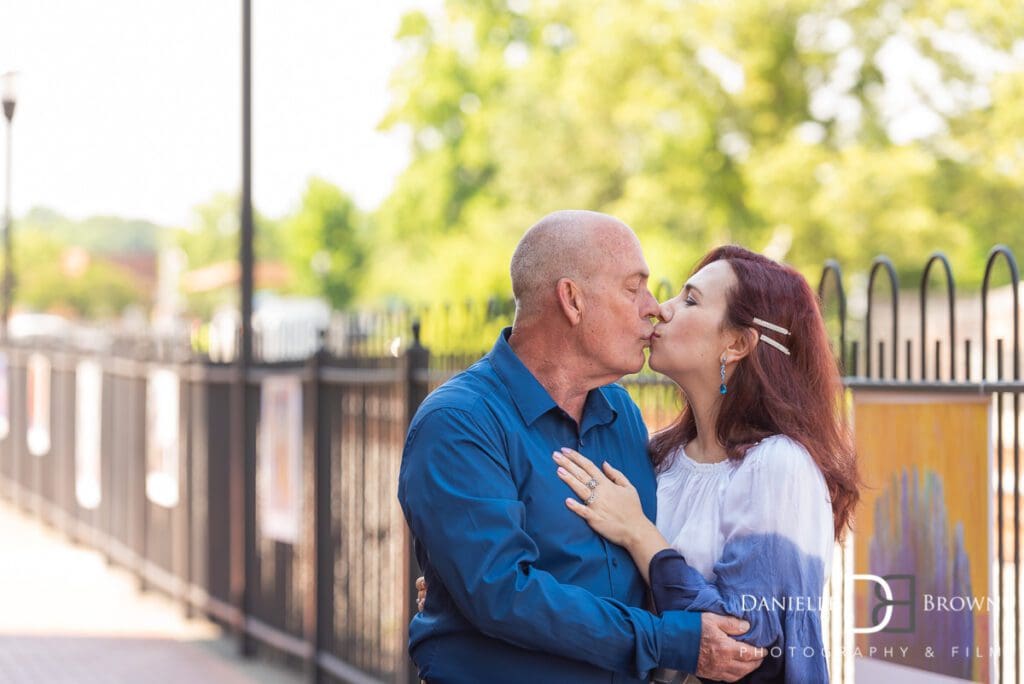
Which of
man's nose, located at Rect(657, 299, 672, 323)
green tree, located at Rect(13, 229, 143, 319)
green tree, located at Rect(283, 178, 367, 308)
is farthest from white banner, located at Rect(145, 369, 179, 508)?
green tree, located at Rect(13, 229, 143, 319)

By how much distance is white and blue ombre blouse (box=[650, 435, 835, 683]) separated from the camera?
306cm

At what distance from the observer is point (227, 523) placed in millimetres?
9875

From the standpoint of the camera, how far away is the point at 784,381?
10.8ft

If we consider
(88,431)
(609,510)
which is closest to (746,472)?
(609,510)

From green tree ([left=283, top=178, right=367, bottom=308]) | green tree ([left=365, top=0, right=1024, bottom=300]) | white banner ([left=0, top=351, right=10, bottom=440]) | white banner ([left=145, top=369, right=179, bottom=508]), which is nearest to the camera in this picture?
white banner ([left=145, top=369, right=179, bottom=508])

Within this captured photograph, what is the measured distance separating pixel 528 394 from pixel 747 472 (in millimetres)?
514

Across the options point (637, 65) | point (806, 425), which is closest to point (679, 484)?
point (806, 425)

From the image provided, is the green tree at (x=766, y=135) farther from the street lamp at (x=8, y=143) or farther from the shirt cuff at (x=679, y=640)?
the shirt cuff at (x=679, y=640)

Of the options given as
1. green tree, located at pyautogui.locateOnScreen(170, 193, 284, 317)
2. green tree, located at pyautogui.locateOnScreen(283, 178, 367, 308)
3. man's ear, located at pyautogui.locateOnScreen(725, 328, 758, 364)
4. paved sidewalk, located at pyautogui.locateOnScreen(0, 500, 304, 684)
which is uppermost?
green tree, located at pyautogui.locateOnScreen(170, 193, 284, 317)

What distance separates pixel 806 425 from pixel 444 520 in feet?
2.87

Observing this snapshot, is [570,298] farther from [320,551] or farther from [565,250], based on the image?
[320,551]

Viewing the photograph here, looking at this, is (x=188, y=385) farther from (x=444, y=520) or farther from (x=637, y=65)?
(x=637, y=65)

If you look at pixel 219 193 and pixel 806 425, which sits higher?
pixel 219 193

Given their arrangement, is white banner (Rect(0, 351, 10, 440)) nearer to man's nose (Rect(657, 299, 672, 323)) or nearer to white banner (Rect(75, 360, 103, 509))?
white banner (Rect(75, 360, 103, 509))
